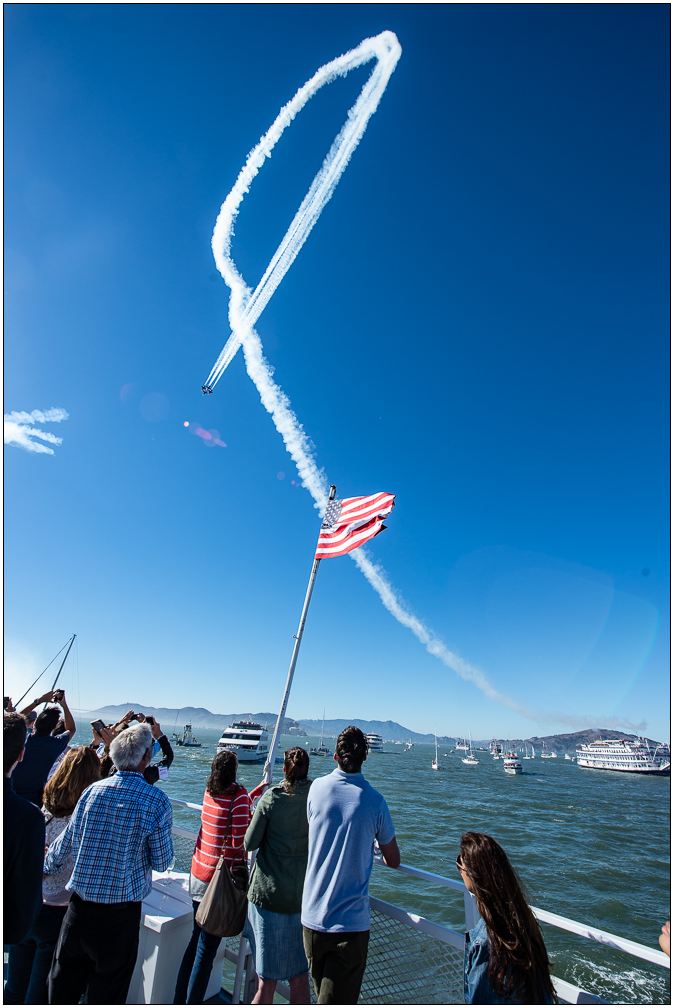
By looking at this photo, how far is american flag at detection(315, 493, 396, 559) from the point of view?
808cm

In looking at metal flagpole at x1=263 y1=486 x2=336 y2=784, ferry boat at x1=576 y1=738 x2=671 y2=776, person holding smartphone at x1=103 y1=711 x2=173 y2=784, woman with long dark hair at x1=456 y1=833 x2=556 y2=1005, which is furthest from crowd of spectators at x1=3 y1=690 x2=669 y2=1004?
ferry boat at x1=576 y1=738 x2=671 y2=776

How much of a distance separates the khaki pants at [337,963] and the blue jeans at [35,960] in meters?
1.90

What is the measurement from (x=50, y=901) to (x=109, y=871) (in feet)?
2.97

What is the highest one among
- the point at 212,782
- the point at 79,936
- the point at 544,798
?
the point at 212,782

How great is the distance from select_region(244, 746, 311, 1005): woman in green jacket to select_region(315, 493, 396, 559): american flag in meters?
4.45

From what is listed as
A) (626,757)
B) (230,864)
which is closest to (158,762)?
(230,864)

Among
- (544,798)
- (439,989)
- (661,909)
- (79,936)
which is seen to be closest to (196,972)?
(79,936)

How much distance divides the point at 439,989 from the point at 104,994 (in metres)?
2.46

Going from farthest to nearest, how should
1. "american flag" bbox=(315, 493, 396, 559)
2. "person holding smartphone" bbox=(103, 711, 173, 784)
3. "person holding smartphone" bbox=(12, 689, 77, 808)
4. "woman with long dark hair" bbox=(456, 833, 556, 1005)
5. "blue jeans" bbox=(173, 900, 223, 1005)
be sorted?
"american flag" bbox=(315, 493, 396, 559), "person holding smartphone" bbox=(12, 689, 77, 808), "person holding smartphone" bbox=(103, 711, 173, 784), "blue jeans" bbox=(173, 900, 223, 1005), "woman with long dark hair" bbox=(456, 833, 556, 1005)

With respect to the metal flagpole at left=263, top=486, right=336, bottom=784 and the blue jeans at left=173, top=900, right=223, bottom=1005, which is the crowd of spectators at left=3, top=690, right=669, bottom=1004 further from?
the metal flagpole at left=263, top=486, right=336, bottom=784

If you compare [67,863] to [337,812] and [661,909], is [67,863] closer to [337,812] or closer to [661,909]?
[337,812]

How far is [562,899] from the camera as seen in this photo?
64.1ft

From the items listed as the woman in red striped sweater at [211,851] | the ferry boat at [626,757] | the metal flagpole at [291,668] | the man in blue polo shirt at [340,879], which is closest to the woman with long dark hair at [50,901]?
the woman in red striped sweater at [211,851]

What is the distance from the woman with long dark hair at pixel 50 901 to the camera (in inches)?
137
